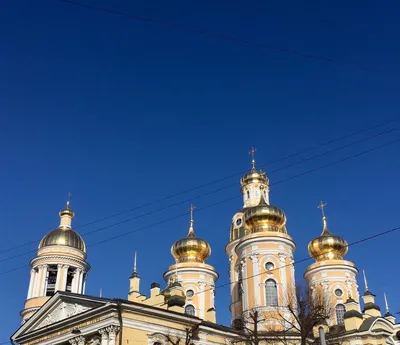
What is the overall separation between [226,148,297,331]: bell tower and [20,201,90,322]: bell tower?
10.9 m

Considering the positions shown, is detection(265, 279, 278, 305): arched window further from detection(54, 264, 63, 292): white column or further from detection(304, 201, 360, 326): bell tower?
detection(54, 264, 63, 292): white column

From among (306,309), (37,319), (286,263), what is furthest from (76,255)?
Answer: (306,309)

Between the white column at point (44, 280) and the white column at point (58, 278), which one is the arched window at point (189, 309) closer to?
the white column at point (58, 278)

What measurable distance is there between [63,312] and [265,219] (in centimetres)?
1496

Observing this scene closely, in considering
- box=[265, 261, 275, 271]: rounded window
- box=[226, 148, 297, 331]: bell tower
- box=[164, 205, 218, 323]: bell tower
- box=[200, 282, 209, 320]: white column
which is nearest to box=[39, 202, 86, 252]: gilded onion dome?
box=[164, 205, 218, 323]: bell tower

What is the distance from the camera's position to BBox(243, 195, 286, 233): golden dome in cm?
4022

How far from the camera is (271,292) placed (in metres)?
37.6

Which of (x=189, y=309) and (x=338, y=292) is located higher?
(x=338, y=292)

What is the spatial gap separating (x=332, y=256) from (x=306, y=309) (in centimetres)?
1554

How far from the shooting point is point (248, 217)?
4081 centimetres

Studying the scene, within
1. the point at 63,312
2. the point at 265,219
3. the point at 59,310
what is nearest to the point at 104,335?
the point at 63,312

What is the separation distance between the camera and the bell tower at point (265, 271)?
3647 cm

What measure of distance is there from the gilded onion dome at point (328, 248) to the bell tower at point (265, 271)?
4.23 m

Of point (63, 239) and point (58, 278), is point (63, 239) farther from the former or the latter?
point (58, 278)
